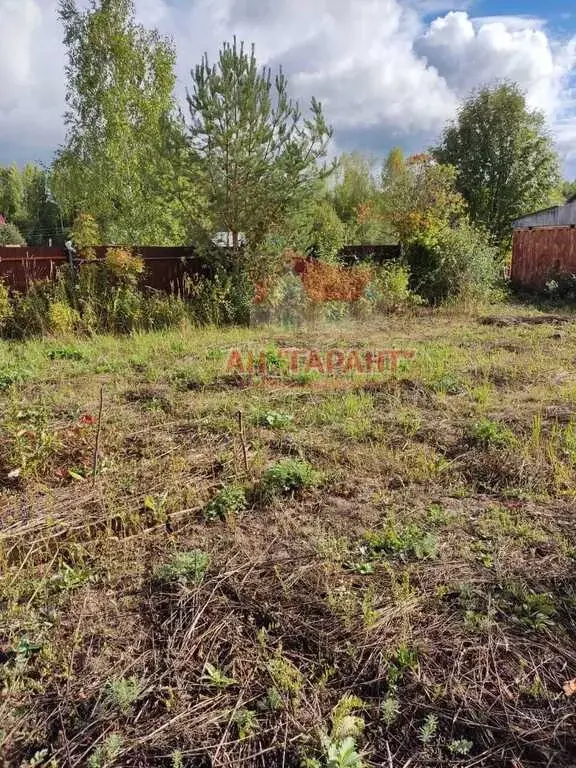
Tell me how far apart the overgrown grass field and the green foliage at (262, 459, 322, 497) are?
1 centimetres

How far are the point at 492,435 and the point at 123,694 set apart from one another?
2.88 metres

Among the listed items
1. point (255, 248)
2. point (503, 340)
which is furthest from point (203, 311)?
point (503, 340)

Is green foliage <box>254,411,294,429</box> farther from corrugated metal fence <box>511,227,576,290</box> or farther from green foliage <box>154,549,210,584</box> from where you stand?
corrugated metal fence <box>511,227,576,290</box>

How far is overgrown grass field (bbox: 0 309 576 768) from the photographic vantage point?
63.1 inches

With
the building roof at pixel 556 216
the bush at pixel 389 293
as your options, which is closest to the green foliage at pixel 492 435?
the bush at pixel 389 293

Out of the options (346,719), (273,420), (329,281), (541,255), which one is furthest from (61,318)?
(541,255)

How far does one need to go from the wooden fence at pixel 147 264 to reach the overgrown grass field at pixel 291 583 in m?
4.76

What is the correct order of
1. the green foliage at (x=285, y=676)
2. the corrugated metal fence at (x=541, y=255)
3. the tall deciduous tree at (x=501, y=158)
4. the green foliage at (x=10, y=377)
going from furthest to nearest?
the tall deciduous tree at (x=501, y=158)
the corrugated metal fence at (x=541, y=255)
the green foliage at (x=10, y=377)
the green foliage at (x=285, y=676)

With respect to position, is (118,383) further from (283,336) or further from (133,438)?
(283,336)

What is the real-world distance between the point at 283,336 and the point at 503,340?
331 centimetres

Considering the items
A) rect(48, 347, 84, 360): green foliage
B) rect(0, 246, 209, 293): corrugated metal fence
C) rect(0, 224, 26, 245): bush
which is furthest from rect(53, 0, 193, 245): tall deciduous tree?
rect(0, 224, 26, 245): bush

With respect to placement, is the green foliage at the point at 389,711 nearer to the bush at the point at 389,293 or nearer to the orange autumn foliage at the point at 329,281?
the orange autumn foliage at the point at 329,281

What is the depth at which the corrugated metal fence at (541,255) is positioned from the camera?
11.9m

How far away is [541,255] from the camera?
12703mm
